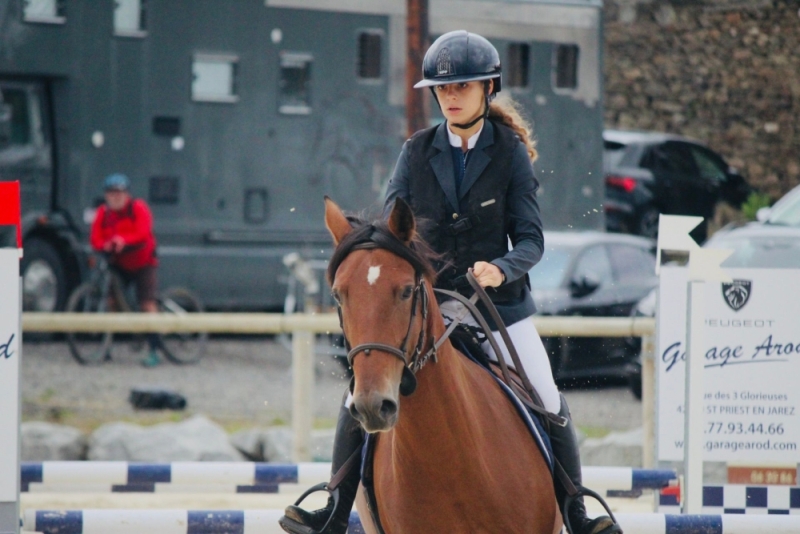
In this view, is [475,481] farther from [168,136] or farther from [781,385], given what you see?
[168,136]

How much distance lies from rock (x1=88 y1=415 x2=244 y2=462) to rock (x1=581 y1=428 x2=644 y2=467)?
2613 mm

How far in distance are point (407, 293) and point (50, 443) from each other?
6.65 m

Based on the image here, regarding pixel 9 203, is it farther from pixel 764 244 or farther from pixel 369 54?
pixel 369 54

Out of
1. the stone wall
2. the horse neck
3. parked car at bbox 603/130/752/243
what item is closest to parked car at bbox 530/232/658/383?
the stone wall

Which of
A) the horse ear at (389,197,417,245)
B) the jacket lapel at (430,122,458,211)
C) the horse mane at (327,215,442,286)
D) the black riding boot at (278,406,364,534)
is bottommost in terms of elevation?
the black riding boot at (278,406,364,534)

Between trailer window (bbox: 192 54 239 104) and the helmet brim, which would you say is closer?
the helmet brim

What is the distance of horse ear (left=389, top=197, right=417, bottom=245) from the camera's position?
4113 millimetres

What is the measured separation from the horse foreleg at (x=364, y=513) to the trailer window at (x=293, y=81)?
12368mm

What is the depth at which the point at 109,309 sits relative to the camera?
47.7 ft

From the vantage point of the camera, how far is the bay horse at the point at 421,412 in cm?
387

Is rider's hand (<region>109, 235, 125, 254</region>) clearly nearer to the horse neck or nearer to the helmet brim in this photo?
the helmet brim

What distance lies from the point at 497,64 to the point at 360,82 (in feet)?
41.3

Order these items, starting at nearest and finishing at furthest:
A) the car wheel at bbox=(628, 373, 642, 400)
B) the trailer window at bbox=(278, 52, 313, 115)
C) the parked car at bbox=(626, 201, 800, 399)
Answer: the parked car at bbox=(626, 201, 800, 399) < the car wheel at bbox=(628, 373, 642, 400) < the trailer window at bbox=(278, 52, 313, 115)

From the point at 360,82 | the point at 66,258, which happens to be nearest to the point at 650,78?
the point at 360,82
